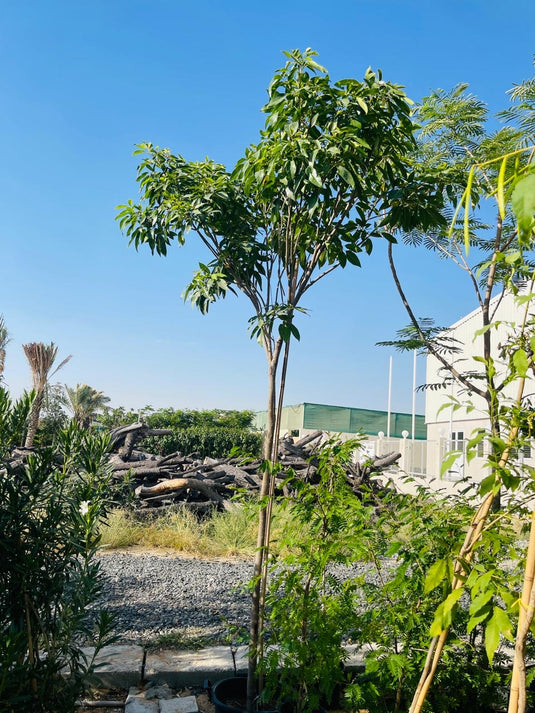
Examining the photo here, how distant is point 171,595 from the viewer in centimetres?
485

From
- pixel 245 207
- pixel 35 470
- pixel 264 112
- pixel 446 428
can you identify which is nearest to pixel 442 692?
pixel 35 470

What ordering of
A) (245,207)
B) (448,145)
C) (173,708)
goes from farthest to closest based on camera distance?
(448,145) < (245,207) < (173,708)

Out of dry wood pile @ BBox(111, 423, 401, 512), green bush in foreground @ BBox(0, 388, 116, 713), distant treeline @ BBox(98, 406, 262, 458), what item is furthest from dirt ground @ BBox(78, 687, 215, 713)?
distant treeline @ BBox(98, 406, 262, 458)

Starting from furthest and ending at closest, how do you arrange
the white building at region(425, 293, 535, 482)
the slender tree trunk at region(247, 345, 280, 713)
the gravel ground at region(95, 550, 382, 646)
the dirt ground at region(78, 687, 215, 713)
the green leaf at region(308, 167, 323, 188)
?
the white building at region(425, 293, 535, 482) < the gravel ground at region(95, 550, 382, 646) < the dirt ground at region(78, 687, 215, 713) < the slender tree trunk at region(247, 345, 280, 713) < the green leaf at region(308, 167, 323, 188)

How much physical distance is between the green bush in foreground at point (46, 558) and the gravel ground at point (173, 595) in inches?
34.8

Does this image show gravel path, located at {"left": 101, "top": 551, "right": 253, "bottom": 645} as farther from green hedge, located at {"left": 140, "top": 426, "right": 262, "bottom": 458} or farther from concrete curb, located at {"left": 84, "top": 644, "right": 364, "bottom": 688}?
green hedge, located at {"left": 140, "top": 426, "right": 262, "bottom": 458}

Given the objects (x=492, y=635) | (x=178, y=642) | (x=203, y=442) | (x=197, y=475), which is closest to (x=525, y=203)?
(x=492, y=635)

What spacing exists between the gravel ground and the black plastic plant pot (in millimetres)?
333

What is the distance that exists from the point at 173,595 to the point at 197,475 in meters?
4.14

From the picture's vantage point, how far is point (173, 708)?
284cm

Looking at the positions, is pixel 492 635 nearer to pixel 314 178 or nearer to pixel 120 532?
pixel 314 178

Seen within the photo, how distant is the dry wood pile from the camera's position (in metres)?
8.20

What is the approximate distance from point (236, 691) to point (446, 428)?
18971mm

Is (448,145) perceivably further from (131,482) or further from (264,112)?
(131,482)
